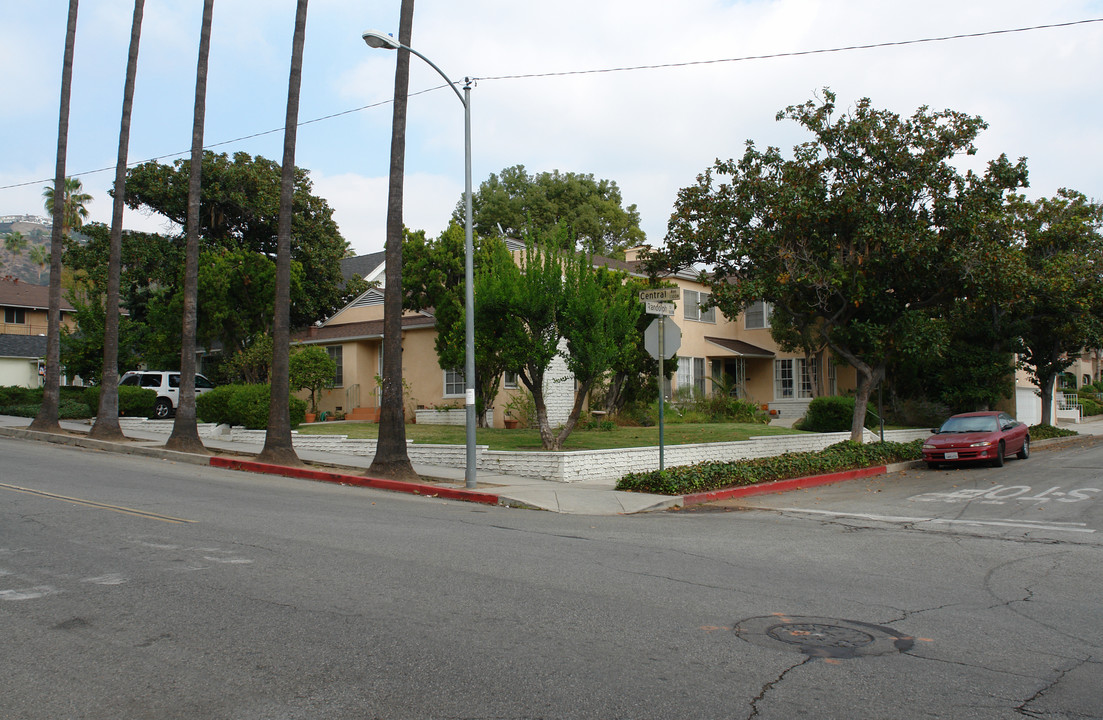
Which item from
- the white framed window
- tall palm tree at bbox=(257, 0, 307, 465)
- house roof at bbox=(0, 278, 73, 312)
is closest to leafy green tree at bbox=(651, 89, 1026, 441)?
tall palm tree at bbox=(257, 0, 307, 465)

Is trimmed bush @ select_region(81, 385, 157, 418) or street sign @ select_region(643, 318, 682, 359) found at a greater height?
street sign @ select_region(643, 318, 682, 359)

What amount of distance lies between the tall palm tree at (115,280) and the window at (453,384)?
392 inches

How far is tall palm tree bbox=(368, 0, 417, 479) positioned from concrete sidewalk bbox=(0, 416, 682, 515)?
65 centimetres

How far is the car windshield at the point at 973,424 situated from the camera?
22.0 meters

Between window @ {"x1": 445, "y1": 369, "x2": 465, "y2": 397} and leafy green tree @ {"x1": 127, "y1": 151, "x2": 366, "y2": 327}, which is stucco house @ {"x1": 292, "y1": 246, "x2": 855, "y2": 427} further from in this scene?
leafy green tree @ {"x1": 127, "y1": 151, "x2": 366, "y2": 327}

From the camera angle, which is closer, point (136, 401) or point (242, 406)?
point (242, 406)

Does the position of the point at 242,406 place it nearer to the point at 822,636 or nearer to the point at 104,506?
the point at 104,506

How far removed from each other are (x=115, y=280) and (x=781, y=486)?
19.6m

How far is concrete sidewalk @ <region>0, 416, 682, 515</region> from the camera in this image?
14.2m

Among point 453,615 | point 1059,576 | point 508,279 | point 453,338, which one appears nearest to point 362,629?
point 453,615

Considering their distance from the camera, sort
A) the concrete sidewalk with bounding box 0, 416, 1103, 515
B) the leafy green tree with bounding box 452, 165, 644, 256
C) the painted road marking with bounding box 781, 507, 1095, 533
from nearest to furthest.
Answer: the painted road marking with bounding box 781, 507, 1095, 533
the concrete sidewalk with bounding box 0, 416, 1103, 515
the leafy green tree with bounding box 452, 165, 644, 256

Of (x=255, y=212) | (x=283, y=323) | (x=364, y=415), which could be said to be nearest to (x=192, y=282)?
(x=283, y=323)

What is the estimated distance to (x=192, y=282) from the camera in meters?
22.0

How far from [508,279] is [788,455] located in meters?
7.82
